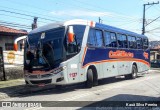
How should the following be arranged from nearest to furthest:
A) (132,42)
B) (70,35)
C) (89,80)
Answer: (70,35)
(89,80)
(132,42)

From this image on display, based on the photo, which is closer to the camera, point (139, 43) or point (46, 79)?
point (46, 79)

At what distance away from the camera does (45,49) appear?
14.8 m

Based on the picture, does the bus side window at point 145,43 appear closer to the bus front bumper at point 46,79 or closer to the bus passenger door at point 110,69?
the bus passenger door at point 110,69

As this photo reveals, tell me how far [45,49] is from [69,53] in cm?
116

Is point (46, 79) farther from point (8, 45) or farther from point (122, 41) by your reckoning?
point (8, 45)

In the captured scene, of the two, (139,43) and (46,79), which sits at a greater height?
(139,43)

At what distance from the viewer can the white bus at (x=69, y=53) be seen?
566 inches

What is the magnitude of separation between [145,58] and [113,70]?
24.4 ft

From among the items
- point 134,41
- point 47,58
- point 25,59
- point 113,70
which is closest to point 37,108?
point 47,58

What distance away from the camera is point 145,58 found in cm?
2600

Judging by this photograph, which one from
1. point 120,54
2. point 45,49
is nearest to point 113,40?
point 120,54

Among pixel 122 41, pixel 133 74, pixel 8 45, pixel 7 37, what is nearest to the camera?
pixel 122 41

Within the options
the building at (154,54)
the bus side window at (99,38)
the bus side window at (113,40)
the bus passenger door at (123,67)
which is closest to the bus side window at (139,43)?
the bus passenger door at (123,67)

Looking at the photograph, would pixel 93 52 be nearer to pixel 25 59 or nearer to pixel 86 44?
pixel 86 44
